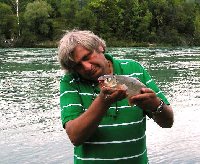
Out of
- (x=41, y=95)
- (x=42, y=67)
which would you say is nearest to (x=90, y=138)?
(x=41, y=95)

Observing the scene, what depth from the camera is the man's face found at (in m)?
3.60

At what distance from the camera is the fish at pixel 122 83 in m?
3.28

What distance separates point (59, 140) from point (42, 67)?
2922cm

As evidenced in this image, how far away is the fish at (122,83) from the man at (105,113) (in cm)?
16

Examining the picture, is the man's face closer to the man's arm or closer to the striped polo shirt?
the striped polo shirt

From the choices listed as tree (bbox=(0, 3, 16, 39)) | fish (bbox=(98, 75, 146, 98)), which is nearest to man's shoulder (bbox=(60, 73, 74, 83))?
fish (bbox=(98, 75, 146, 98))

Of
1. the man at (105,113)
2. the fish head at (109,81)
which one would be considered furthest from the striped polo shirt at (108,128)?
the fish head at (109,81)

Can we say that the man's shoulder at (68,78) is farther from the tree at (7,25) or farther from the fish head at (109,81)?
A: the tree at (7,25)

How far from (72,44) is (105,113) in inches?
23.5

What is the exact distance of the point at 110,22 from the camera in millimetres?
125062

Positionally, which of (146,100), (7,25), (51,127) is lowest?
(7,25)

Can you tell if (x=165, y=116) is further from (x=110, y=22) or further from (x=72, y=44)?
(x=110, y=22)

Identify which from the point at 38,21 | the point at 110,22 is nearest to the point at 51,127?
the point at 38,21

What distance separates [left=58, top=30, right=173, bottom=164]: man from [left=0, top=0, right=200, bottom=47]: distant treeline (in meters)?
98.1
